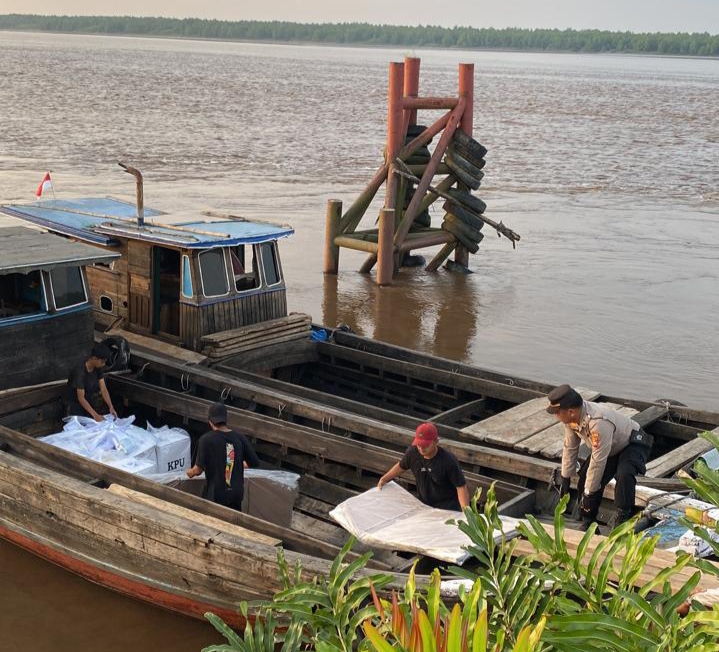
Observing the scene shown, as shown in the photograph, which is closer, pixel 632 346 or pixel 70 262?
pixel 70 262

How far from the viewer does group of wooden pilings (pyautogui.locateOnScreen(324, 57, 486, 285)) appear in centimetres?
1723

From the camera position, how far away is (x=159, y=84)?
63.2 meters

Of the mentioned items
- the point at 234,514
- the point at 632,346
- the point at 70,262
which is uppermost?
the point at 70,262

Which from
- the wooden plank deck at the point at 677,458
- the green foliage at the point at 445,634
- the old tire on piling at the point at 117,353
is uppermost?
the green foliage at the point at 445,634

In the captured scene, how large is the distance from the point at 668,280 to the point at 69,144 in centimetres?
2164

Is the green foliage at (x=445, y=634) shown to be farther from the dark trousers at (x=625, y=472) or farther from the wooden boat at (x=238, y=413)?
the dark trousers at (x=625, y=472)

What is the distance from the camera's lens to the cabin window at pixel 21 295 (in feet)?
31.4

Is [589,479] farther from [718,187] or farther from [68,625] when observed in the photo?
[718,187]

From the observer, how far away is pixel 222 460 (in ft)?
25.2

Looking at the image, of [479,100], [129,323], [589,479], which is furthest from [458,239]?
[479,100]

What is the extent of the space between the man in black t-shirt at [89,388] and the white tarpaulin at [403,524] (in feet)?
10.0

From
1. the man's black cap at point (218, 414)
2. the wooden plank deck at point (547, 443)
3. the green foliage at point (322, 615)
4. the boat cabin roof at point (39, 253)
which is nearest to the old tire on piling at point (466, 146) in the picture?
the boat cabin roof at point (39, 253)

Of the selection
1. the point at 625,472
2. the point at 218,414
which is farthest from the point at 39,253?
the point at 625,472

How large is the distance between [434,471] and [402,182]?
11.2m
